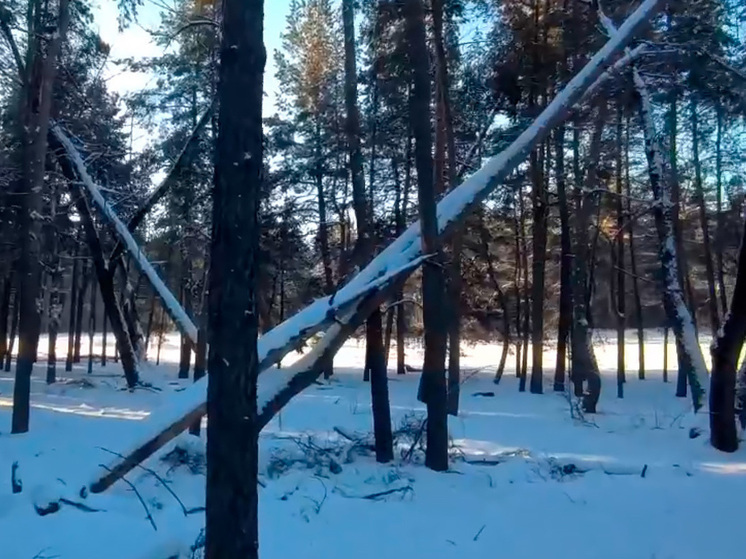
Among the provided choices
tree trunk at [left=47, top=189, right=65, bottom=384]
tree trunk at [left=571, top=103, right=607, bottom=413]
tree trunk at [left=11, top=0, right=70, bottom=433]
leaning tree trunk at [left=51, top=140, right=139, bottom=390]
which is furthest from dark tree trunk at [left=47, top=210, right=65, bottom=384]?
tree trunk at [left=571, top=103, right=607, bottom=413]

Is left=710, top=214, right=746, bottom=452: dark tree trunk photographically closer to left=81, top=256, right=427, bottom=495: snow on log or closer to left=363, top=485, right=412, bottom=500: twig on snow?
left=363, top=485, right=412, bottom=500: twig on snow

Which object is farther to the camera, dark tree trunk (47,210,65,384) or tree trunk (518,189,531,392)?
tree trunk (518,189,531,392)

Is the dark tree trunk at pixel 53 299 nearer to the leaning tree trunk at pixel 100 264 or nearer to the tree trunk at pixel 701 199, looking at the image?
the leaning tree trunk at pixel 100 264

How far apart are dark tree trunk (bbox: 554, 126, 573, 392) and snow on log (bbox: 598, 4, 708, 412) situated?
398 cm

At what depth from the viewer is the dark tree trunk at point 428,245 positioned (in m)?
7.96

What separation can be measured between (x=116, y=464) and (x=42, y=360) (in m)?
32.6

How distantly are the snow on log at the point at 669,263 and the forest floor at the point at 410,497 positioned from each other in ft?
2.61

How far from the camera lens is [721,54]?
15.2 meters

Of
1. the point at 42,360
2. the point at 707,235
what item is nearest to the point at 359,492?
the point at 707,235

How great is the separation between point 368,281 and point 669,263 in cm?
744

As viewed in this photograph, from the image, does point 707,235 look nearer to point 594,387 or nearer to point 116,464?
point 594,387

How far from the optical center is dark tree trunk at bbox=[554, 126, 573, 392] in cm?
1902

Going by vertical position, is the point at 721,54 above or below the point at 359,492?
above

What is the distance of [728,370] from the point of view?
1059cm
